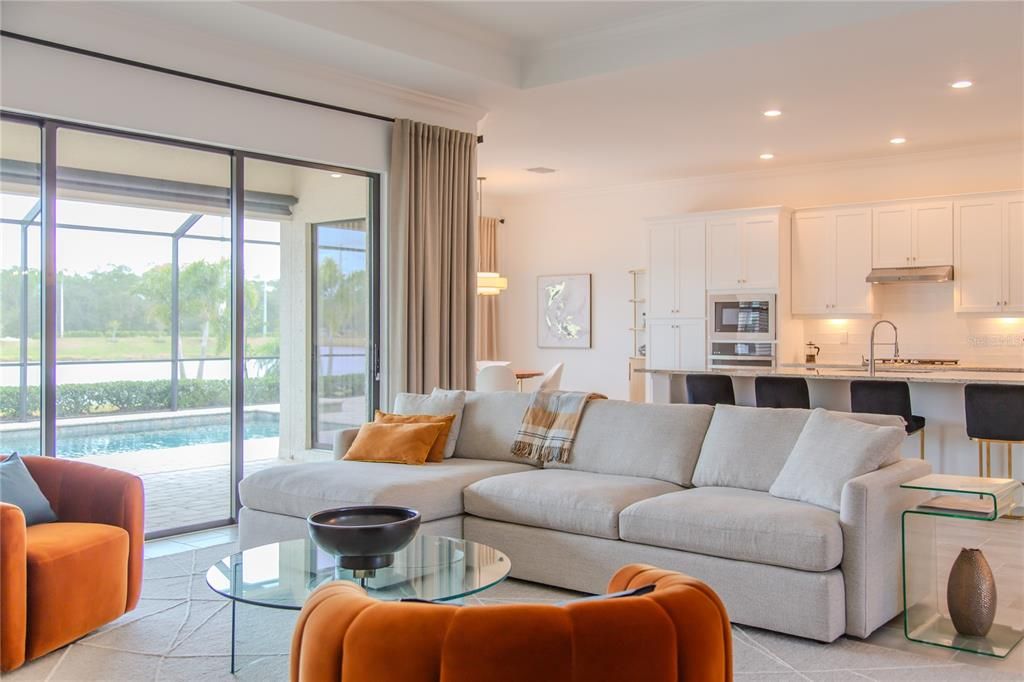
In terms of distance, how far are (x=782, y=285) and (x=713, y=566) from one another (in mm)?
5421

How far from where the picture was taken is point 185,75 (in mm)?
4828

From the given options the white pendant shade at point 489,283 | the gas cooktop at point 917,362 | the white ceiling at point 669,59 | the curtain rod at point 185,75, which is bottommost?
the gas cooktop at point 917,362

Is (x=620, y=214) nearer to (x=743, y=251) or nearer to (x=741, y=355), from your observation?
(x=743, y=251)

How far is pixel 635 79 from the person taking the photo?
5648 millimetres

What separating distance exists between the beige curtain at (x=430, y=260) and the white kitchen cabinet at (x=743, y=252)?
311 cm

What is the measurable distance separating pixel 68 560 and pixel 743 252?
268 inches

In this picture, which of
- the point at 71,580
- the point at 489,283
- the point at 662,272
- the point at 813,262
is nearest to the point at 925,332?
the point at 813,262

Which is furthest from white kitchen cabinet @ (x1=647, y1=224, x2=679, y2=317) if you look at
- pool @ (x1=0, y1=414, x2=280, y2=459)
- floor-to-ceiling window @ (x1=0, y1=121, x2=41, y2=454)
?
floor-to-ceiling window @ (x1=0, y1=121, x2=41, y2=454)

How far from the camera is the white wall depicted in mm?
7918

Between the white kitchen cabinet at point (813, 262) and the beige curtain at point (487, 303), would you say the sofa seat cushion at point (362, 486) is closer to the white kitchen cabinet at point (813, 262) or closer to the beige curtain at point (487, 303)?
the white kitchen cabinet at point (813, 262)

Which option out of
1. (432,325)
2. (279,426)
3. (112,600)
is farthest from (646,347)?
(112,600)

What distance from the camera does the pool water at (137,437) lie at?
14.5 feet

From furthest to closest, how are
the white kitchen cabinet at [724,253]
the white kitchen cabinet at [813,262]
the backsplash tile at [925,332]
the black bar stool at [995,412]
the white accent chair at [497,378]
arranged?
1. the white kitchen cabinet at [724,253]
2. the white kitchen cabinet at [813,262]
3. the backsplash tile at [925,332]
4. the white accent chair at [497,378]
5. the black bar stool at [995,412]

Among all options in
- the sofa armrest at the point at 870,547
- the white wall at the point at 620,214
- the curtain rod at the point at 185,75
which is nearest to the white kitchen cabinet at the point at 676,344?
the white wall at the point at 620,214
